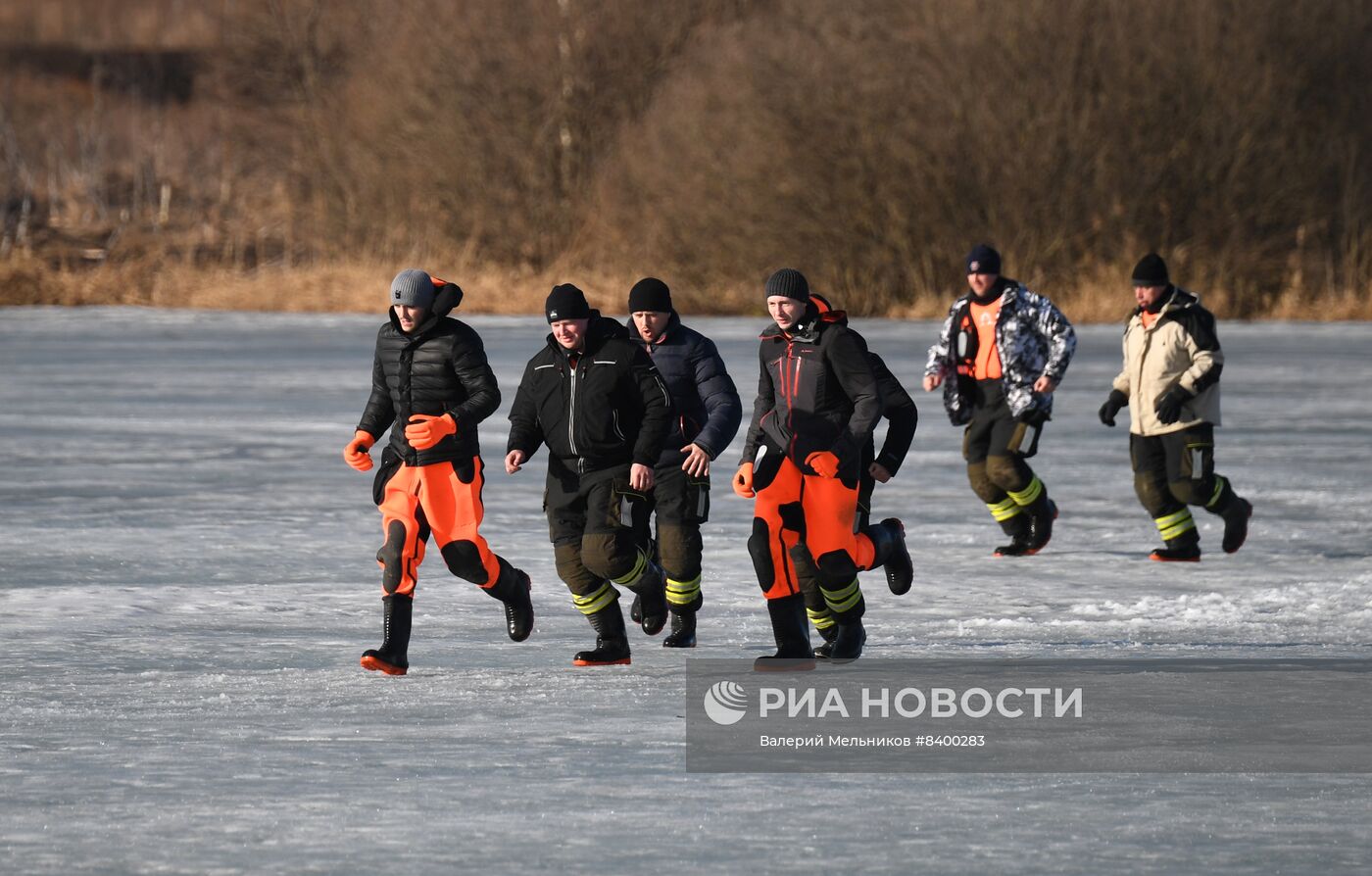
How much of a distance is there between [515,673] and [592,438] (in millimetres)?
779

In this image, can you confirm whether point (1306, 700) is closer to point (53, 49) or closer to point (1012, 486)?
point (1012, 486)

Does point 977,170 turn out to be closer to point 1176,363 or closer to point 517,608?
point 1176,363

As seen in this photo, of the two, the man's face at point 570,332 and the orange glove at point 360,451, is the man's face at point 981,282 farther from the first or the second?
the orange glove at point 360,451

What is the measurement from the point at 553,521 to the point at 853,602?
999 mm

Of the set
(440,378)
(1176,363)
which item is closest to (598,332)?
(440,378)

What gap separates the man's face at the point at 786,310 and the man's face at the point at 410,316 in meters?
1.08

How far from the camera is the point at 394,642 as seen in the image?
7387 mm

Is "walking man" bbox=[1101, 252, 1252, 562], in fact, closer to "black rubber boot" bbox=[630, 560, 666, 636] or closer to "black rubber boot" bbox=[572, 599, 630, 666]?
"black rubber boot" bbox=[630, 560, 666, 636]

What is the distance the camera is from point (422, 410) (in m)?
7.35

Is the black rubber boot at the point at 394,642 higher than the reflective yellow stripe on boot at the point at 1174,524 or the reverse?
higher

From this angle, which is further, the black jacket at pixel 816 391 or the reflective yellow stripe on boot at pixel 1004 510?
the reflective yellow stripe on boot at pixel 1004 510

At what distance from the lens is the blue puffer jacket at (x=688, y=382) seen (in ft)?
25.2

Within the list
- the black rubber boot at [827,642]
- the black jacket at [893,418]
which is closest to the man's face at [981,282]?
the black jacket at [893,418]

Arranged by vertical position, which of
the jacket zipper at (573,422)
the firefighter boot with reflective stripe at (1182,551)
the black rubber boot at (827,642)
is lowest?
the firefighter boot with reflective stripe at (1182,551)
